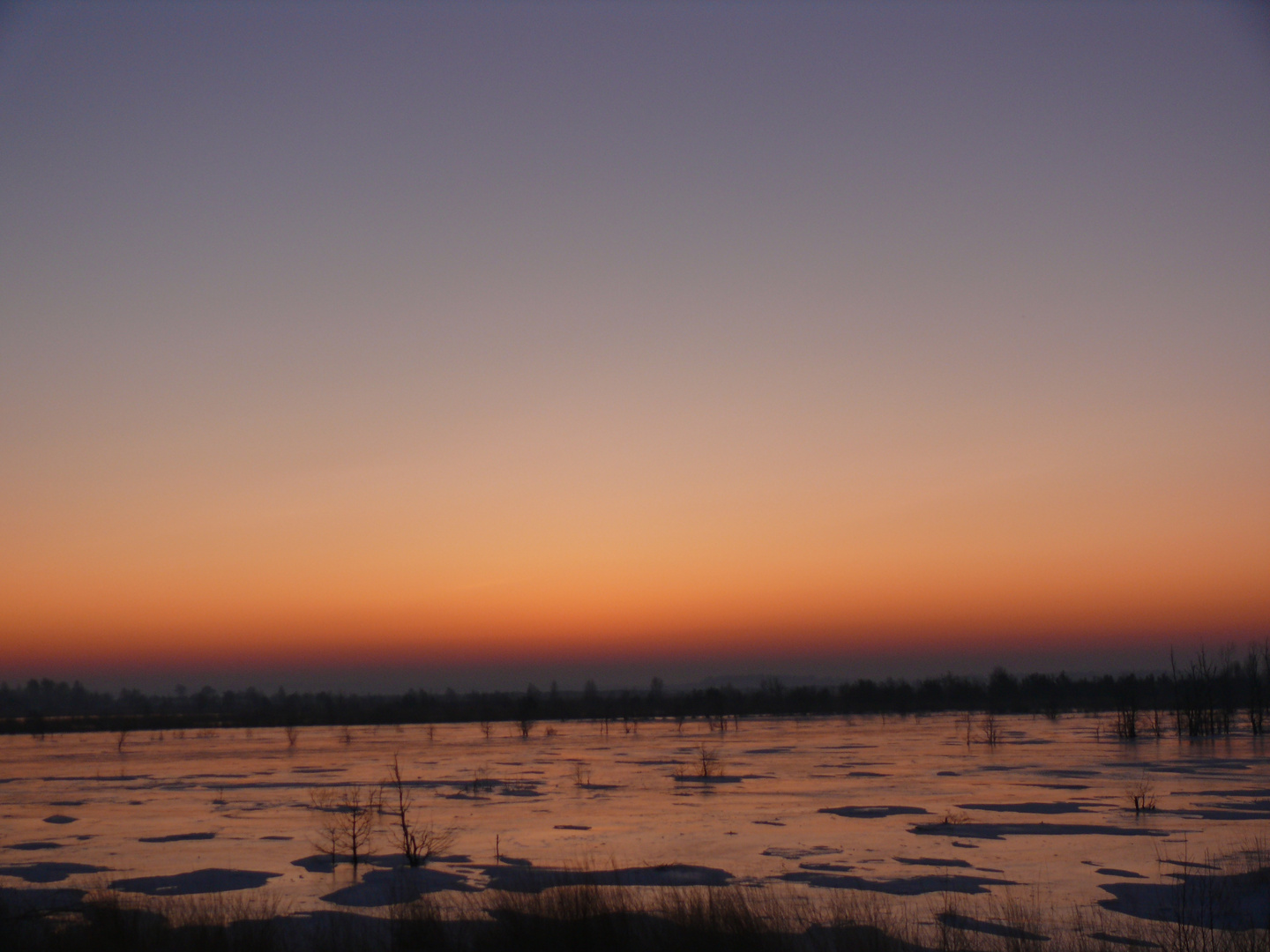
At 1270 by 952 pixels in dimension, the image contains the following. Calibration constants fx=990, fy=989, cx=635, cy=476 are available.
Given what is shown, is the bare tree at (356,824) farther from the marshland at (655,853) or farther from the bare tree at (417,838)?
the bare tree at (417,838)

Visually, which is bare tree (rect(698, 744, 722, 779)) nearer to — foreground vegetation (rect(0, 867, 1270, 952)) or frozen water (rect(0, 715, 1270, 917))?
frozen water (rect(0, 715, 1270, 917))

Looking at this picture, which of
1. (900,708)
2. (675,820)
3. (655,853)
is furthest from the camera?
(900,708)

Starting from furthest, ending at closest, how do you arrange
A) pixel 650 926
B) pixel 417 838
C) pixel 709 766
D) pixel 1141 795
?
pixel 709 766 < pixel 1141 795 < pixel 417 838 < pixel 650 926

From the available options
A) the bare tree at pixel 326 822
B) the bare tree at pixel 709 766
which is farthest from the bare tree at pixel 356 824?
the bare tree at pixel 709 766

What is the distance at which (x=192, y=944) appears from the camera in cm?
1087

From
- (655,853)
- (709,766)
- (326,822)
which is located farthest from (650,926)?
(709,766)

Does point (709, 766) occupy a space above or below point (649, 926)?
below

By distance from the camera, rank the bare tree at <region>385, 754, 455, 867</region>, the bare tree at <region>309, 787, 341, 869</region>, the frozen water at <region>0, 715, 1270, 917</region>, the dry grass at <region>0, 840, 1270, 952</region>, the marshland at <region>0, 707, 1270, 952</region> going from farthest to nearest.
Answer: the bare tree at <region>309, 787, 341, 869</region> < the bare tree at <region>385, 754, 455, 867</region> < the frozen water at <region>0, 715, 1270, 917</region> < the marshland at <region>0, 707, 1270, 952</region> < the dry grass at <region>0, 840, 1270, 952</region>

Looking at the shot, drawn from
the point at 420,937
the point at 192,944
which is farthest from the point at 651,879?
the point at 192,944

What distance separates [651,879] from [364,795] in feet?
48.3

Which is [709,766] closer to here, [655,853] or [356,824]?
[356,824]

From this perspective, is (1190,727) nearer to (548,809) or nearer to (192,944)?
(548,809)

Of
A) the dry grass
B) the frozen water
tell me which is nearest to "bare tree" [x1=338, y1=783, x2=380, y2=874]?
the frozen water

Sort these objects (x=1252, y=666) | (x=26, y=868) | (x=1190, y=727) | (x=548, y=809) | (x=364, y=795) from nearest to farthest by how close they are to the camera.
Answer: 1. (x=26, y=868)
2. (x=548, y=809)
3. (x=364, y=795)
4. (x=1190, y=727)
5. (x=1252, y=666)
